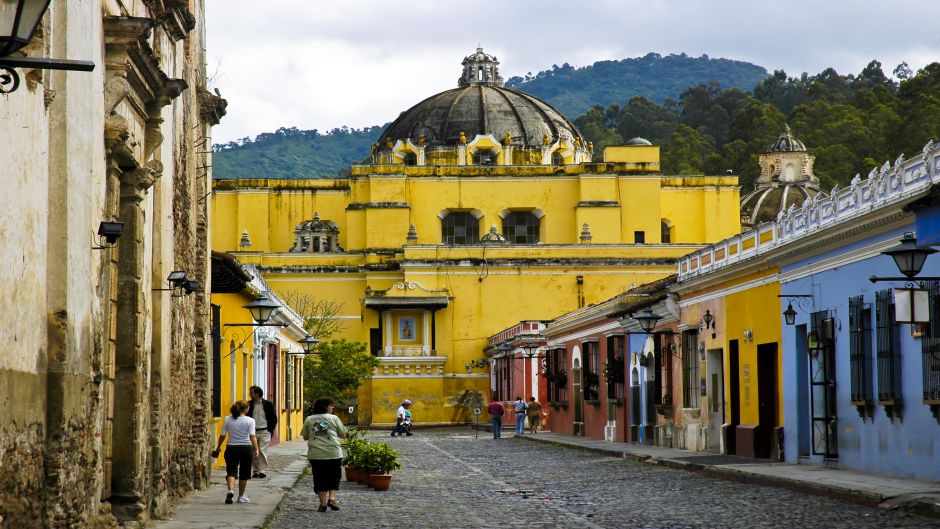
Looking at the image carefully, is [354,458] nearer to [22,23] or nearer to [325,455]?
[325,455]

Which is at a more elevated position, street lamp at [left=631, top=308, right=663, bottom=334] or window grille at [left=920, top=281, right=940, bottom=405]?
street lamp at [left=631, top=308, right=663, bottom=334]

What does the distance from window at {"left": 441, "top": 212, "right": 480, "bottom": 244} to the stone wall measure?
51.6 metres

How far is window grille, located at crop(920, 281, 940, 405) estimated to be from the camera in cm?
1769

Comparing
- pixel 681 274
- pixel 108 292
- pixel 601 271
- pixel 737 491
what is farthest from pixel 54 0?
pixel 601 271

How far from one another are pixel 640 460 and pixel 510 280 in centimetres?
3586

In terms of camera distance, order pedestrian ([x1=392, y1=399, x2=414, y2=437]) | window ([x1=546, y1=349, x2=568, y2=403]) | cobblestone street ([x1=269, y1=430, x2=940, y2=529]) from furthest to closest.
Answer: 1. pedestrian ([x1=392, y1=399, x2=414, y2=437])
2. window ([x1=546, y1=349, x2=568, y2=403])
3. cobblestone street ([x1=269, y1=430, x2=940, y2=529])

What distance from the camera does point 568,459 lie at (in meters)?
28.4

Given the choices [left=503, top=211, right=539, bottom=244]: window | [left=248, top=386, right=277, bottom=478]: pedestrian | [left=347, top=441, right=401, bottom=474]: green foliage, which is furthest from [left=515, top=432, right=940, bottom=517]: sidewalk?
[left=503, top=211, right=539, bottom=244]: window

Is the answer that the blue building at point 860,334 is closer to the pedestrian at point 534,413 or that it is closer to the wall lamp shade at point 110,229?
the wall lamp shade at point 110,229

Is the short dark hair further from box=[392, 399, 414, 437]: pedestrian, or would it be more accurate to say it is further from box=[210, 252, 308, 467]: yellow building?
box=[392, 399, 414, 437]: pedestrian

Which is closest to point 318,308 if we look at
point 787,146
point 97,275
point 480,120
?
point 480,120

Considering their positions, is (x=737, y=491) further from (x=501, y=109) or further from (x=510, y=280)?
(x=501, y=109)

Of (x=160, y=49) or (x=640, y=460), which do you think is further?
(x=640, y=460)

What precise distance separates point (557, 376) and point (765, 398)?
19.5m
